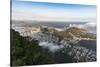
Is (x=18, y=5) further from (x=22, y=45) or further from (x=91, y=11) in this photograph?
(x=91, y=11)

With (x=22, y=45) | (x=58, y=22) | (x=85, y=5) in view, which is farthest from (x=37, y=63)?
(x=85, y=5)

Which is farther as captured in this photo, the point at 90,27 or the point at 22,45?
the point at 90,27

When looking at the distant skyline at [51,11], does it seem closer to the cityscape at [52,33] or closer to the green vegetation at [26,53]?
the cityscape at [52,33]

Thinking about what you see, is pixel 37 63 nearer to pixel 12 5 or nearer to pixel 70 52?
pixel 70 52

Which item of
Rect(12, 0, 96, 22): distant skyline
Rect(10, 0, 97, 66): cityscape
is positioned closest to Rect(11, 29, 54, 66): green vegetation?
Rect(10, 0, 97, 66): cityscape

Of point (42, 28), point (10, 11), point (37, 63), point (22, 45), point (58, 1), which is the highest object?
point (58, 1)

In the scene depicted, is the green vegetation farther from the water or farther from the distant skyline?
the water

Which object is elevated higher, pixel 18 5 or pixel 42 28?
pixel 18 5

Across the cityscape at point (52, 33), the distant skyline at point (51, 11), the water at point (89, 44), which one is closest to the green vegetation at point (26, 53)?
the cityscape at point (52, 33)

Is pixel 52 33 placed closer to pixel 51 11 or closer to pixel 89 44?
pixel 51 11
